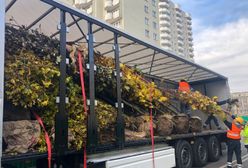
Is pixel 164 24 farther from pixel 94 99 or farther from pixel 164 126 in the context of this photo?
pixel 94 99

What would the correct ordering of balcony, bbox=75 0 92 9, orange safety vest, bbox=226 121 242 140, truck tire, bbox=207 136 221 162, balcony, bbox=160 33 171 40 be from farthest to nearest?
1. balcony, bbox=160 33 171 40
2. balcony, bbox=75 0 92 9
3. truck tire, bbox=207 136 221 162
4. orange safety vest, bbox=226 121 242 140

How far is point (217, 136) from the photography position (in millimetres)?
9984

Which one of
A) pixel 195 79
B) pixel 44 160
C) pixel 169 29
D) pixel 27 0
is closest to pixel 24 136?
pixel 44 160

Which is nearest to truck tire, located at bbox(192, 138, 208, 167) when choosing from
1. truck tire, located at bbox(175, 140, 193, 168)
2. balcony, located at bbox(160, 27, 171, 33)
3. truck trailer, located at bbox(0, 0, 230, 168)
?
truck trailer, located at bbox(0, 0, 230, 168)

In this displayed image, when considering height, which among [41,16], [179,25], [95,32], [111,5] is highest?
[179,25]

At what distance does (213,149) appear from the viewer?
9.16 metres

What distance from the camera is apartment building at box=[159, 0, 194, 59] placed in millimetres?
70806

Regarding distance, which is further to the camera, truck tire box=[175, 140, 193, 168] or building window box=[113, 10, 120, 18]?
building window box=[113, 10, 120, 18]

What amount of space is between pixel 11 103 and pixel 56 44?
4.56 ft

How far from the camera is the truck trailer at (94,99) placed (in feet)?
13.7

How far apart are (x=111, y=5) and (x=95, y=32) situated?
131 feet

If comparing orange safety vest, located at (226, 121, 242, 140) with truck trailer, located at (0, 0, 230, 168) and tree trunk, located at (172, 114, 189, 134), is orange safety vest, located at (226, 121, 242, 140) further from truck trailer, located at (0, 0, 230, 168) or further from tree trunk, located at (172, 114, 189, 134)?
tree trunk, located at (172, 114, 189, 134)

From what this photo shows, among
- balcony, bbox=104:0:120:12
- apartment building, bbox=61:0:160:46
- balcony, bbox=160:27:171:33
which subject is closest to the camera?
apartment building, bbox=61:0:160:46

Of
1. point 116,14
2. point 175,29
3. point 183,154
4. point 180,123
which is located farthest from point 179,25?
point 183,154
